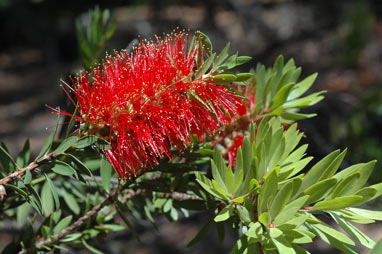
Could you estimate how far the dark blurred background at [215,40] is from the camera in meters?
4.28

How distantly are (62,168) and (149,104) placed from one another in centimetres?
18

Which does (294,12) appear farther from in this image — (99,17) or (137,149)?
(137,149)

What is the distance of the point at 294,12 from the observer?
220 inches

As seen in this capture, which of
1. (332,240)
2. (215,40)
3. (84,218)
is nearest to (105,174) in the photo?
(84,218)

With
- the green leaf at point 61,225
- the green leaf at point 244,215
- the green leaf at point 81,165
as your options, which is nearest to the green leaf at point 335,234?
the green leaf at point 244,215

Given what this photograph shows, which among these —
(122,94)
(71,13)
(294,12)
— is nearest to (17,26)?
(71,13)

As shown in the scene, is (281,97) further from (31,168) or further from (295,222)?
(31,168)

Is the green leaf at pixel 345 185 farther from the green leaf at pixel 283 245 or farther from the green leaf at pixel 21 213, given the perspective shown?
the green leaf at pixel 21 213

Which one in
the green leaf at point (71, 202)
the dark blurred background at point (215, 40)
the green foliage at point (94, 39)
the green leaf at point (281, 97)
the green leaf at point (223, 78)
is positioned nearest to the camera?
the green leaf at point (223, 78)

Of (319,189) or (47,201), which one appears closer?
(319,189)

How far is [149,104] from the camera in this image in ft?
2.25

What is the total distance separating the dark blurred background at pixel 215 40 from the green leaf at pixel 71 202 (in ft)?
7.72

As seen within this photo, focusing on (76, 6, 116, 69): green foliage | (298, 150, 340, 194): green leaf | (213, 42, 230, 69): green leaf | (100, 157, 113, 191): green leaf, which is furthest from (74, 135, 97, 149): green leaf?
(76, 6, 116, 69): green foliage

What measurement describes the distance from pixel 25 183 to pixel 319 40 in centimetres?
529
